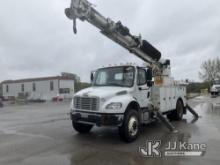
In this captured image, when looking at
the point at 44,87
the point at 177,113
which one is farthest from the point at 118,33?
the point at 44,87

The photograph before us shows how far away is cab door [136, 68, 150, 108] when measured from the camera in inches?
340

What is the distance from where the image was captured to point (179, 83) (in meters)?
12.2

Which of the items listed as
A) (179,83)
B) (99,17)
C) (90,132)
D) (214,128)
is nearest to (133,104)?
(90,132)

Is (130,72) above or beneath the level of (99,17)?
beneath

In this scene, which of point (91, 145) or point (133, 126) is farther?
point (133, 126)

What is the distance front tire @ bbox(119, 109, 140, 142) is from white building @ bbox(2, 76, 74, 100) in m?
40.6

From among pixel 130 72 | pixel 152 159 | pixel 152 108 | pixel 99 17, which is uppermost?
pixel 99 17

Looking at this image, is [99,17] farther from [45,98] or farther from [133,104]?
[45,98]

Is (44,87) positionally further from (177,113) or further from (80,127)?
(80,127)

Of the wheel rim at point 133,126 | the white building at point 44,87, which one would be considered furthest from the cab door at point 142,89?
the white building at point 44,87

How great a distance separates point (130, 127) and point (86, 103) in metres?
1.50

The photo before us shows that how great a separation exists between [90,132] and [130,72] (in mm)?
2576

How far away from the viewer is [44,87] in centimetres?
5138

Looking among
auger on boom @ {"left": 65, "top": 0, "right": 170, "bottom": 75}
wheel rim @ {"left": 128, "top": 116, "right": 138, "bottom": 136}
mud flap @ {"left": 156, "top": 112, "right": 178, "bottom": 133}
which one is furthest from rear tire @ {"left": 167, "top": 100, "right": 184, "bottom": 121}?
wheel rim @ {"left": 128, "top": 116, "right": 138, "bottom": 136}
